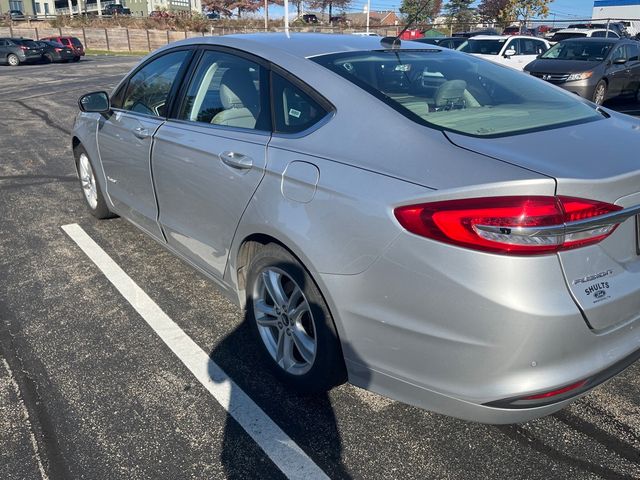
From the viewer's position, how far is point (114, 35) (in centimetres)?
4744

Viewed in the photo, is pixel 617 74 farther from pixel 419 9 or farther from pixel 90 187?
pixel 90 187

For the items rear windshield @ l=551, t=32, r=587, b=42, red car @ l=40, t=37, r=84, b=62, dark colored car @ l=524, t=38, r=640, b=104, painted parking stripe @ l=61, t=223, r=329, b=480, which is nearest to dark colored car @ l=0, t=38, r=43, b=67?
red car @ l=40, t=37, r=84, b=62

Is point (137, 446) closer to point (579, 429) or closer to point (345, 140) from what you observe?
point (345, 140)

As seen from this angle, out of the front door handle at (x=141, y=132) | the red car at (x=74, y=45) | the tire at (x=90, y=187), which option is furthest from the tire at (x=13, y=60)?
the front door handle at (x=141, y=132)

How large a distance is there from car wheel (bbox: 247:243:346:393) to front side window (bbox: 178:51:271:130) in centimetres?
70

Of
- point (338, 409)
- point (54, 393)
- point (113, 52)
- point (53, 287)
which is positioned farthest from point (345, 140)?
point (113, 52)

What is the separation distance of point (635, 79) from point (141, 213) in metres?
12.0

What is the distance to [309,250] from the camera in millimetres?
2256

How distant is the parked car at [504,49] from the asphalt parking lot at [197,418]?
13757 mm

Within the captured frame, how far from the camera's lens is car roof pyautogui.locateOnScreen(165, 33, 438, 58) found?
2.81 m

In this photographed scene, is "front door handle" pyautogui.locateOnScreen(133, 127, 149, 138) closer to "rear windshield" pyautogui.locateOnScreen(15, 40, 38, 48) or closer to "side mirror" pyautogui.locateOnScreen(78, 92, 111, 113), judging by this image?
"side mirror" pyautogui.locateOnScreen(78, 92, 111, 113)

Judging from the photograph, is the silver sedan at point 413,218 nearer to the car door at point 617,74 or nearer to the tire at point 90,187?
the tire at point 90,187

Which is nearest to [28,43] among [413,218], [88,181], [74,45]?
[74,45]

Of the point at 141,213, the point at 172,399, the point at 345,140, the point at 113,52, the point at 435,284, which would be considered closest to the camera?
the point at 435,284
